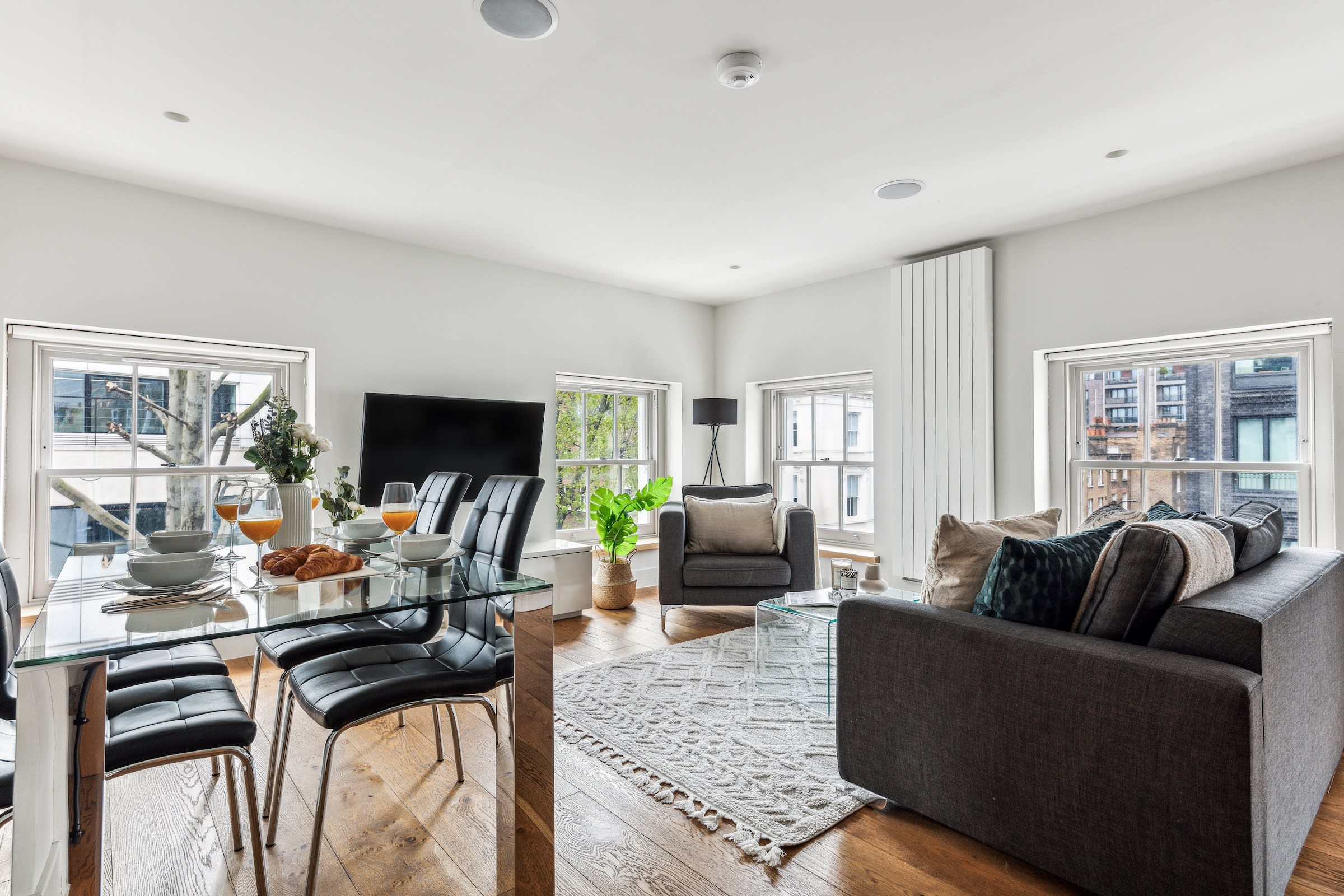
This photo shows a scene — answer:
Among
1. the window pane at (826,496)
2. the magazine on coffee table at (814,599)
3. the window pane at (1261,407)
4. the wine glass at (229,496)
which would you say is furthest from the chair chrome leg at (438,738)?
the window pane at (1261,407)

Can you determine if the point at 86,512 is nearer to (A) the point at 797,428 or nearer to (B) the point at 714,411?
(B) the point at 714,411

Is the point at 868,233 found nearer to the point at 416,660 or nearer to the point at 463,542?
the point at 463,542

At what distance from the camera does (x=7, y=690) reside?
132 centimetres

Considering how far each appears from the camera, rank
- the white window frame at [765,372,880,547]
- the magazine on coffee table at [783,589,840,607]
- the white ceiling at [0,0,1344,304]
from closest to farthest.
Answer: the white ceiling at [0,0,1344,304], the magazine on coffee table at [783,589,840,607], the white window frame at [765,372,880,547]

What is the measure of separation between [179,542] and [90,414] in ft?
7.65

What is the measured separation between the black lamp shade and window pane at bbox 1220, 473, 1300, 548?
9.56 feet

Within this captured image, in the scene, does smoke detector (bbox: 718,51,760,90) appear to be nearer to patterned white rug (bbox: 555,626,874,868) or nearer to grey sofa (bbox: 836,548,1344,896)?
grey sofa (bbox: 836,548,1344,896)

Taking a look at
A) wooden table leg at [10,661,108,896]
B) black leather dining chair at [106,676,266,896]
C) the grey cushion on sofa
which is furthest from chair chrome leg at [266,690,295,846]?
the grey cushion on sofa

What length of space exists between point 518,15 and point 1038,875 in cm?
268

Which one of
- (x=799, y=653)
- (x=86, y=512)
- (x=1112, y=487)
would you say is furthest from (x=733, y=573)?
(x=86, y=512)

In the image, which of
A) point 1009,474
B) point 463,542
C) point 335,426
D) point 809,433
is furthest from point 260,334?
point 1009,474

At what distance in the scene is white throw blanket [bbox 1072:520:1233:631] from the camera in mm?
1616

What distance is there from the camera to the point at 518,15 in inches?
80.3

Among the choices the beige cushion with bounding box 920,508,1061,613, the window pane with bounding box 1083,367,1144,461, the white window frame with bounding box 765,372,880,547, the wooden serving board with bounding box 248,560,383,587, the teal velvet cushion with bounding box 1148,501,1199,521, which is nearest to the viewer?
the wooden serving board with bounding box 248,560,383,587
